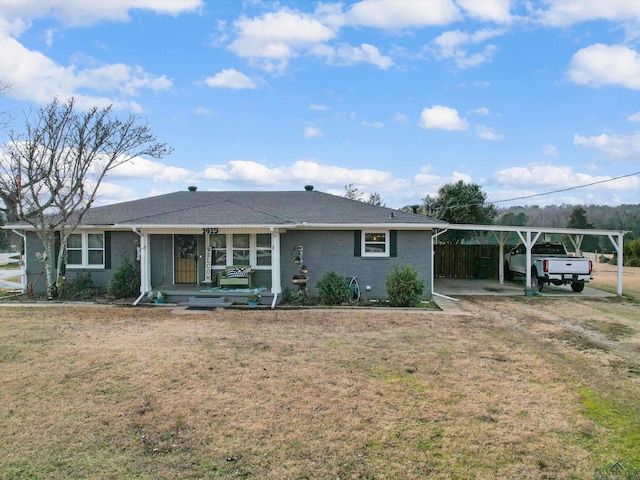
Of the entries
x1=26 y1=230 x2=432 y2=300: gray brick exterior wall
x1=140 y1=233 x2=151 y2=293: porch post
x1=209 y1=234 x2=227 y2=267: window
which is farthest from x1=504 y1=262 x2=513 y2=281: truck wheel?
x1=140 y1=233 x2=151 y2=293: porch post

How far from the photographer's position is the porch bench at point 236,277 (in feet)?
42.8

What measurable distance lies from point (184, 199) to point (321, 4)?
342 inches

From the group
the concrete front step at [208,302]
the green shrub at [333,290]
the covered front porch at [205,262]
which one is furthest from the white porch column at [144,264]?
the green shrub at [333,290]

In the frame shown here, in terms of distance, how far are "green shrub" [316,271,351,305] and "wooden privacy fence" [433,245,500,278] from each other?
989cm

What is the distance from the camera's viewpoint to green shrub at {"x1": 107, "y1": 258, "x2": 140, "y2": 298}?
1337 cm

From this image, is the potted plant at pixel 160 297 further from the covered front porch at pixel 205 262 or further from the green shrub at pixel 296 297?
the green shrub at pixel 296 297

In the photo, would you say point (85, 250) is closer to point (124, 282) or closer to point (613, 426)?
point (124, 282)

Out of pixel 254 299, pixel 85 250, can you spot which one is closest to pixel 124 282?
pixel 85 250

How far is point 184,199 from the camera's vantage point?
1703cm

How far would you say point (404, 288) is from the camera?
12.4 m

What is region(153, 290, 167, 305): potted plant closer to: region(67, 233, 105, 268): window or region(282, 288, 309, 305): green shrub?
region(67, 233, 105, 268): window

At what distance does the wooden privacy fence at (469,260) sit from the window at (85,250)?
14805 millimetres

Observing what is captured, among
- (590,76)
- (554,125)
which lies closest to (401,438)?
(590,76)

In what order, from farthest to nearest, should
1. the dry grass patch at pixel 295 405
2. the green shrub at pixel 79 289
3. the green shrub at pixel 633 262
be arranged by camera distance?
the green shrub at pixel 633 262 → the green shrub at pixel 79 289 → the dry grass patch at pixel 295 405
